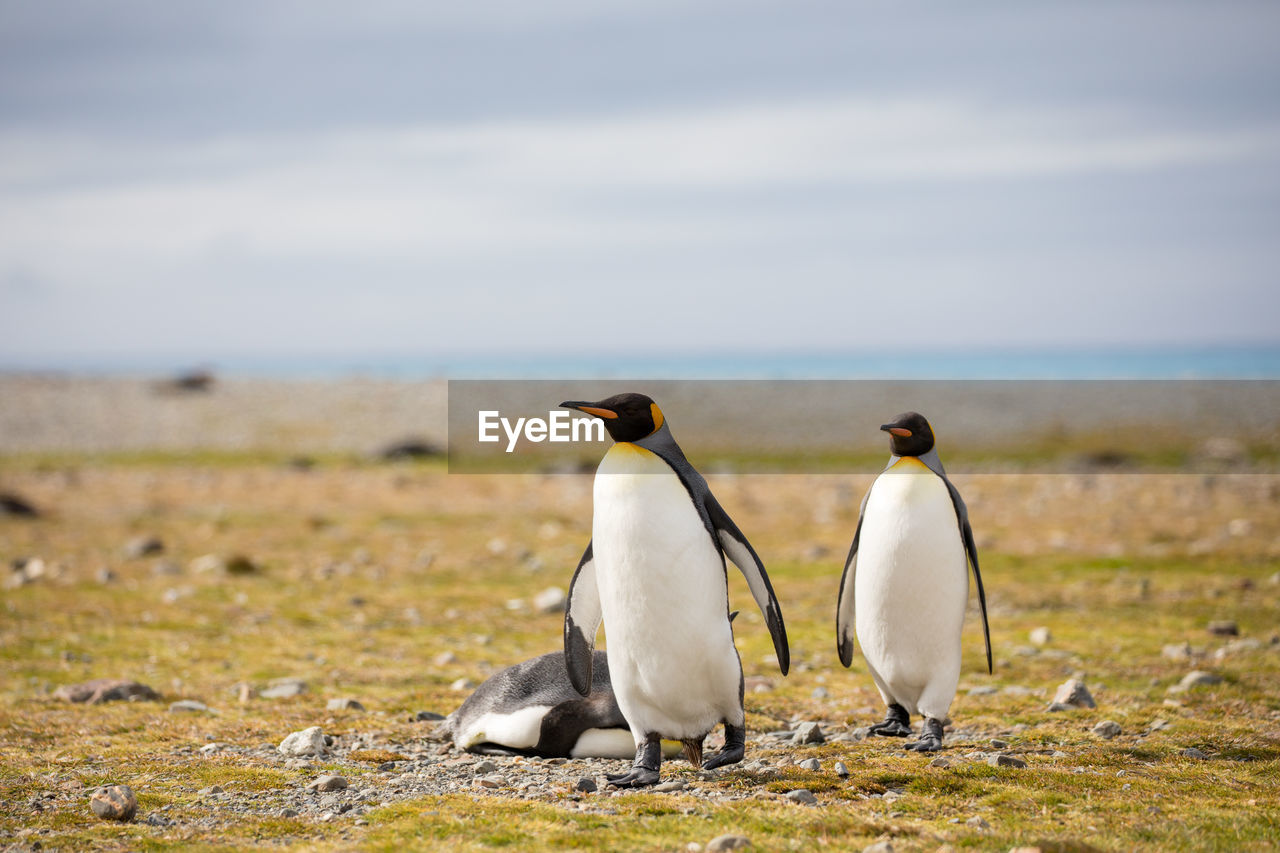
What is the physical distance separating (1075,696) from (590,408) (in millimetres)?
3729

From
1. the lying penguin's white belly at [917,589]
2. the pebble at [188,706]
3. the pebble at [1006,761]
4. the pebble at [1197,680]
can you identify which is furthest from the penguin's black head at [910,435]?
the pebble at [188,706]

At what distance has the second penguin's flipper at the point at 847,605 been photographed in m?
6.66

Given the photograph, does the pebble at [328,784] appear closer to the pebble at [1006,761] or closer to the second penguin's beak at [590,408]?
the second penguin's beak at [590,408]

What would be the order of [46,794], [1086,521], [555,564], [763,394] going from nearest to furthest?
[46,794], [555,564], [1086,521], [763,394]

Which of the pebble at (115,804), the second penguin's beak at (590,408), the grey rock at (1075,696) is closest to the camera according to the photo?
the pebble at (115,804)

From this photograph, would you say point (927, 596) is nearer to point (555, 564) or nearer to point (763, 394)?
point (555, 564)

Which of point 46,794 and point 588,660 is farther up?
point 588,660

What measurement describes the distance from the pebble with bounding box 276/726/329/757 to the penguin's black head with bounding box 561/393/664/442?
2404 millimetres

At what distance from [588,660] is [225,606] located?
639 cm

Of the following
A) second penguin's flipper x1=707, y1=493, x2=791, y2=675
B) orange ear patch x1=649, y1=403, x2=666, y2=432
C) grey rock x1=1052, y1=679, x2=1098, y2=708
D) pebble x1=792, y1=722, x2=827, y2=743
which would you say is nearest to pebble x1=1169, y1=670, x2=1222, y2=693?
grey rock x1=1052, y1=679, x2=1098, y2=708

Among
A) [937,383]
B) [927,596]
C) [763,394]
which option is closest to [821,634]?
[927,596]

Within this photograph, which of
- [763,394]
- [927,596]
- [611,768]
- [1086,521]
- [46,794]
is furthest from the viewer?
[763,394]

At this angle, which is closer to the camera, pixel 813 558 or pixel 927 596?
pixel 927 596

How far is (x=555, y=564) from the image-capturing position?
1320cm
